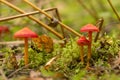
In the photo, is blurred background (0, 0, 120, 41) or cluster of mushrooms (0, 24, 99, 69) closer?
cluster of mushrooms (0, 24, 99, 69)

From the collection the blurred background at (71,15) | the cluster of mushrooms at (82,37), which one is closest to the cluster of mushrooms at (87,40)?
the cluster of mushrooms at (82,37)

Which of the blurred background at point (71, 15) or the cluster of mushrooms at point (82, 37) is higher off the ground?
the blurred background at point (71, 15)

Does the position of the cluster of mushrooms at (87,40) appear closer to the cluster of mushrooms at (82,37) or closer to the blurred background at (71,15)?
the cluster of mushrooms at (82,37)

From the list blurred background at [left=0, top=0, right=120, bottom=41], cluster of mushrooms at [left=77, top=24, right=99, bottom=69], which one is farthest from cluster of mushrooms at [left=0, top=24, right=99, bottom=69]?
blurred background at [left=0, top=0, right=120, bottom=41]

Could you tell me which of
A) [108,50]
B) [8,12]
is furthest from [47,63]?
[8,12]

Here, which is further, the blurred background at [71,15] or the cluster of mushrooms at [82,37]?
the blurred background at [71,15]

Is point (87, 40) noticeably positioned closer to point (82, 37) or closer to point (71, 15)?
point (82, 37)

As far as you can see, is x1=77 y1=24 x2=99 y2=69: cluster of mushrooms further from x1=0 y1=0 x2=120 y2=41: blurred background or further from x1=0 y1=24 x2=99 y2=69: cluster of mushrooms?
x1=0 y1=0 x2=120 y2=41: blurred background

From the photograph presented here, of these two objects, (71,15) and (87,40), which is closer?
(87,40)

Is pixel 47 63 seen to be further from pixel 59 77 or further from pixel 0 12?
pixel 0 12

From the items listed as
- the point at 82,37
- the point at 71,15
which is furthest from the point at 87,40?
the point at 71,15

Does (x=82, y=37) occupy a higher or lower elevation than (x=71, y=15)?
lower
